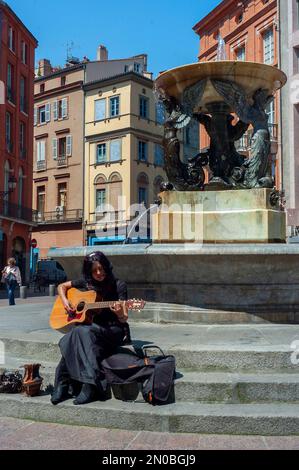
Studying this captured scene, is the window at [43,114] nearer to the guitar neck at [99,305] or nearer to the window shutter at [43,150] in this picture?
the window shutter at [43,150]

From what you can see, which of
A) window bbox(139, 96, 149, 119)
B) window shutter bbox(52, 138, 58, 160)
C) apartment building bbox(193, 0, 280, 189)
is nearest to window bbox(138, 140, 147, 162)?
window bbox(139, 96, 149, 119)

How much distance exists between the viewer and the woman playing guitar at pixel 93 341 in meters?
4.87

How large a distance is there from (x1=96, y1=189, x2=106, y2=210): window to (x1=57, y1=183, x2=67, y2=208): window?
155 inches

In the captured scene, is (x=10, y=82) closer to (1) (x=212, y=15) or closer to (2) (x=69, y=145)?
(2) (x=69, y=145)

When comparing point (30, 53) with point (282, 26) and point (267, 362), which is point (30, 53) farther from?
point (267, 362)


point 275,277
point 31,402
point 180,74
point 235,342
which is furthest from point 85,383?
point 180,74

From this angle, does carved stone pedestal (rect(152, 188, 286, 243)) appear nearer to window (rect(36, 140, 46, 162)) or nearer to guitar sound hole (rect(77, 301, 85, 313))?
guitar sound hole (rect(77, 301, 85, 313))

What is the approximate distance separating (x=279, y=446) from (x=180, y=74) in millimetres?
5758

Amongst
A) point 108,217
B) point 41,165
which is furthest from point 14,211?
point 41,165

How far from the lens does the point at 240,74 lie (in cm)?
815

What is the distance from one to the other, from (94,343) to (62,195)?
44257 mm

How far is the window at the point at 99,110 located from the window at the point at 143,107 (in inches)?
121

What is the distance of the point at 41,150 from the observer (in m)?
50.8

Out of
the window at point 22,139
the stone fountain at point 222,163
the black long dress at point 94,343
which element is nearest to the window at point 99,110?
the window at point 22,139
